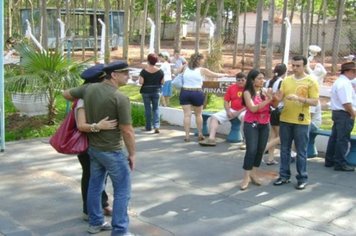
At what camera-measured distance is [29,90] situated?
9.96m

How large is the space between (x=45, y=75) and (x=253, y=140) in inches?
193

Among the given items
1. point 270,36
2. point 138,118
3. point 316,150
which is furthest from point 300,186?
point 270,36

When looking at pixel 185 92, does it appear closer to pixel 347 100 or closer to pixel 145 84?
pixel 145 84

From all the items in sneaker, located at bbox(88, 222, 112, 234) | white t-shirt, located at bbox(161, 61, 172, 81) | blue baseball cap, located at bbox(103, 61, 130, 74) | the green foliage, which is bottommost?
sneaker, located at bbox(88, 222, 112, 234)

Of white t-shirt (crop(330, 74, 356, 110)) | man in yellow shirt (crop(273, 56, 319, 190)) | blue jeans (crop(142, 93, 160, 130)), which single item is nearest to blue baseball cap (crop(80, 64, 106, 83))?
man in yellow shirt (crop(273, 56, 319, 190))

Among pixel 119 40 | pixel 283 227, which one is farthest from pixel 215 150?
pixel 119 40

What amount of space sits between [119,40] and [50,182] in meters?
32.6

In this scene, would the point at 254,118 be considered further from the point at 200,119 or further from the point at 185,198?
the point at 200,119

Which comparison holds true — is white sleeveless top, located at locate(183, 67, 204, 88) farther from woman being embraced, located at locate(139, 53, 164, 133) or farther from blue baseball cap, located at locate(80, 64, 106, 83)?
blue baseball cap, located at locate(80, 64, 106, 83)

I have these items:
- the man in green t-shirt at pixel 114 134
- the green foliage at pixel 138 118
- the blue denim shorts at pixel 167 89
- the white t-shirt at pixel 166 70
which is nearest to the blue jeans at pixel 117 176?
the man in green t-shirt at pixel 114 134

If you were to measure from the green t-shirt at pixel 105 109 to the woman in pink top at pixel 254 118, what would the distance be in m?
2.21

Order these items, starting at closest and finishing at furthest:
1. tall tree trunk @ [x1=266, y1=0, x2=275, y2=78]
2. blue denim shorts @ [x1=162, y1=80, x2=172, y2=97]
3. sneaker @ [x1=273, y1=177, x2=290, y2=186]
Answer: sneaker @ [x1=273, y1=177, x2=290, y2=186], blue denim shorts @ [x1=162, y1=80, x2=172, y2=97], tall tree trunk @ [x1=266, y1=0, x2=275, y2=78]

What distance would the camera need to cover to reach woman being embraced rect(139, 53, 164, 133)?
9859 mm

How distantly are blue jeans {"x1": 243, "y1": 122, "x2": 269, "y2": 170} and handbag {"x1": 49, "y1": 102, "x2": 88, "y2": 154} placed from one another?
7.74 feet
